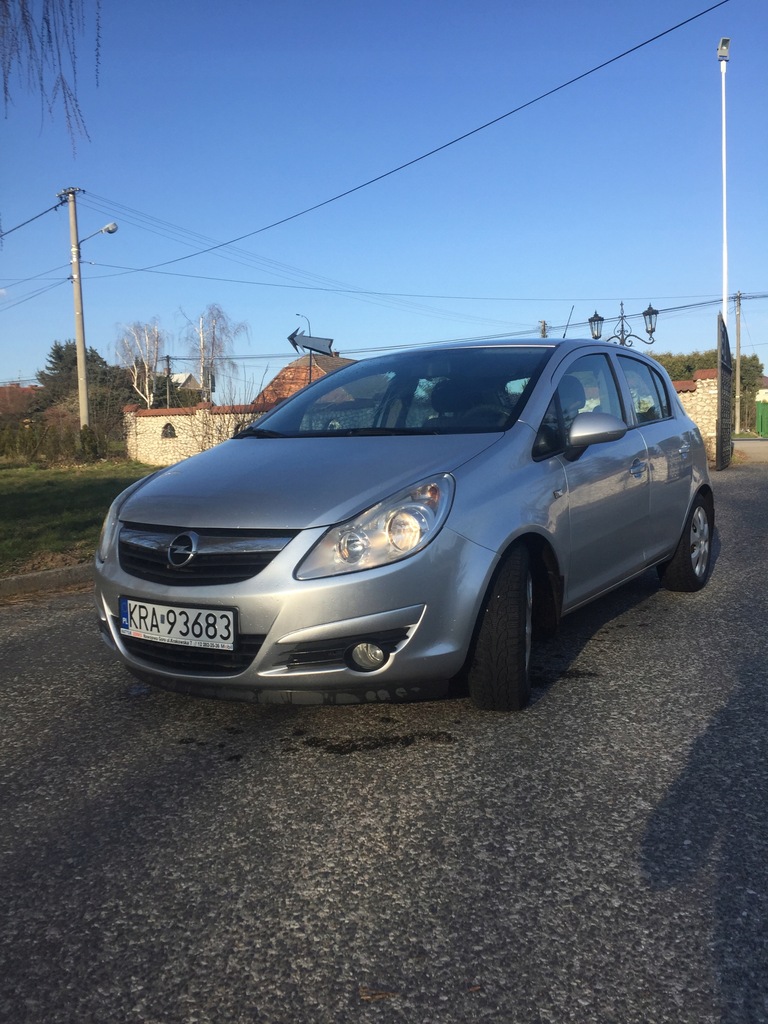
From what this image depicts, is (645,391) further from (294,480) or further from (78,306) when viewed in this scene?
(78,306)

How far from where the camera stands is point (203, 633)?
305 cm

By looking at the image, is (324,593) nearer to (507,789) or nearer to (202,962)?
(507,789)

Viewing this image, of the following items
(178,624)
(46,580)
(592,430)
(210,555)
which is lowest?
(46,580)

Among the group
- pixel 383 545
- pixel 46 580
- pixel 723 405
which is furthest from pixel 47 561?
pixel 723 405

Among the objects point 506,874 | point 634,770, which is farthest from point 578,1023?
point 634,770

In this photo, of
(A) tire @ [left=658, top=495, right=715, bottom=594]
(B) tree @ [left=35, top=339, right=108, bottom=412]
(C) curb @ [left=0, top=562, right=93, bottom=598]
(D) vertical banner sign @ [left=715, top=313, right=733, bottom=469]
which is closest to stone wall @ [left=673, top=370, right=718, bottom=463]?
(D) vertical banner sign @ [left=715, top=313, right=733, bottom=469]

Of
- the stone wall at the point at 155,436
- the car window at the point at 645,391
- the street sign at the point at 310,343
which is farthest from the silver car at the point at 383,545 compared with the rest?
the stone wall at the point at 155,436

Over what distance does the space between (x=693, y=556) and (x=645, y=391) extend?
1.11 metres

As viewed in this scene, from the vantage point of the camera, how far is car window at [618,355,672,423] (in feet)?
16.4

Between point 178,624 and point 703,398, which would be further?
point 703,398

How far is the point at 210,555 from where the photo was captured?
3061 millimetres

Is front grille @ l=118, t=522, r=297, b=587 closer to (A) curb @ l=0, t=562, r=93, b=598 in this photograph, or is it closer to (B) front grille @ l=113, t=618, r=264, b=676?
(B) front grille @ l=113, t=618, r=264, b=676

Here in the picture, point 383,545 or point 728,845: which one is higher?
point 383,545

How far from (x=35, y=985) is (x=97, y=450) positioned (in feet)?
91.6
